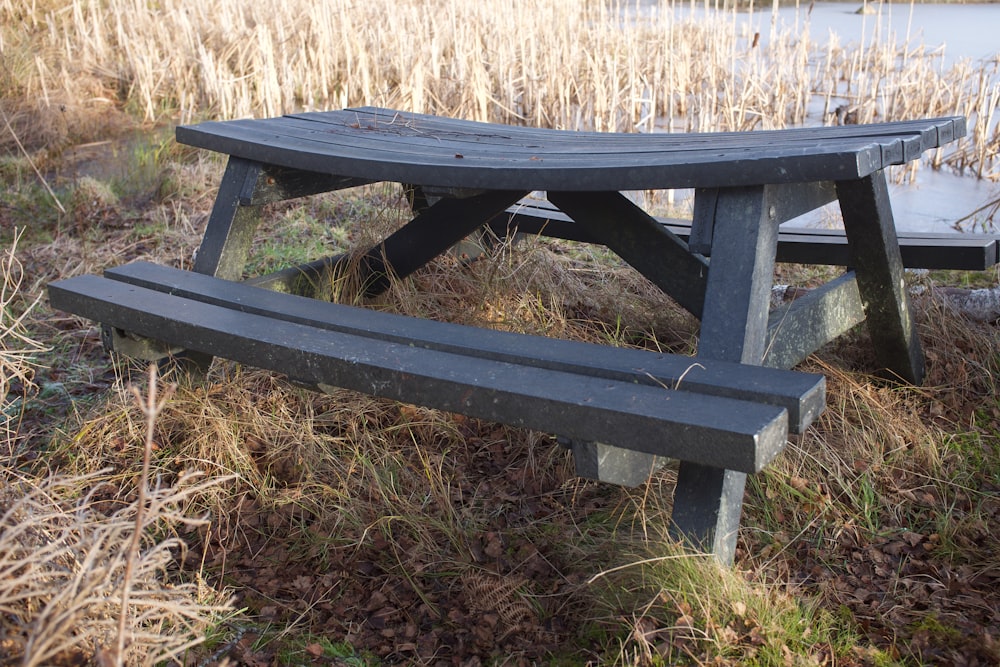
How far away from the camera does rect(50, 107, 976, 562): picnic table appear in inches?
66.6

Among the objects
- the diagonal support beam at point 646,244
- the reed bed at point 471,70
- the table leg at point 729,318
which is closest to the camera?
the table leg at point 729,318

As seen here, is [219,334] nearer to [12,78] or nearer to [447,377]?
[447,377]

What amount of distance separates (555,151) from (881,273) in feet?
3.05

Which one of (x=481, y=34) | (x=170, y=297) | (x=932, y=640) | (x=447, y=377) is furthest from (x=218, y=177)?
(x=932, y=640)

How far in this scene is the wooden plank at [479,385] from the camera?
5.14 ft

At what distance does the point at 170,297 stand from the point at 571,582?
1.27 meters

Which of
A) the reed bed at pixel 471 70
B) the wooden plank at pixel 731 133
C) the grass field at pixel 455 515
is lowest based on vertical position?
the grass field at pixel 455 515

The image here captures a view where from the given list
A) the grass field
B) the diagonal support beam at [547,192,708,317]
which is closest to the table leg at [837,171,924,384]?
the grass field

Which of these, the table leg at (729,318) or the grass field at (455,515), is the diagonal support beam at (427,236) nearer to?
the grass field at (455,515)

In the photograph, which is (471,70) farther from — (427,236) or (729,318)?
(729,318)

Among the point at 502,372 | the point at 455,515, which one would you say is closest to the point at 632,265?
the point at 502,372

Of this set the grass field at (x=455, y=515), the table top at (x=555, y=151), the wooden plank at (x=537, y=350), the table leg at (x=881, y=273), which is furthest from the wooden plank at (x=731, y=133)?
the wooden plank at (x=537, y=350)

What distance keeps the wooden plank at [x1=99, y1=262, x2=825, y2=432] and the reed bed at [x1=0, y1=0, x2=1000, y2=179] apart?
3434mm

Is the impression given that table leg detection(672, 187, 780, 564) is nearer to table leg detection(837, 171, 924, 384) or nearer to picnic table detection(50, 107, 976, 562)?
picnic table detection(50, 107, 976, 562)
